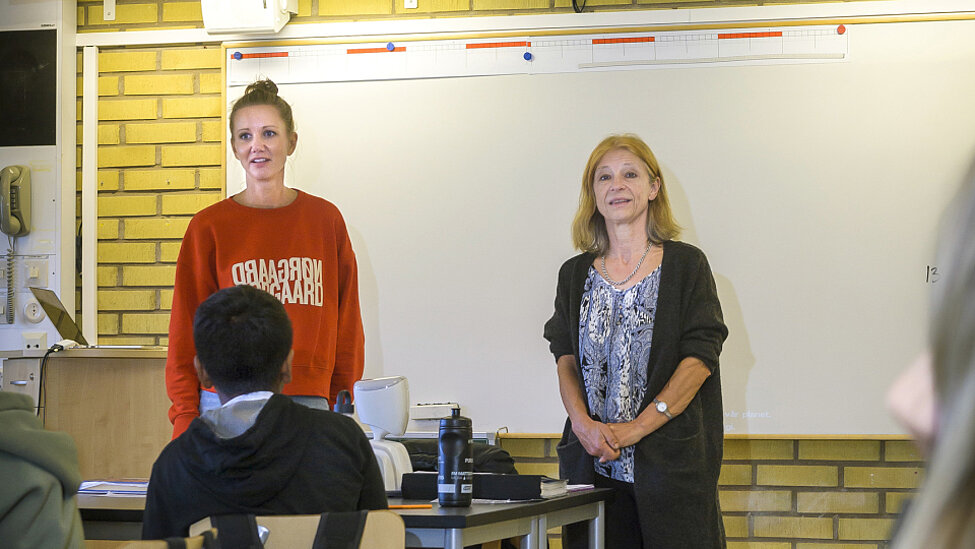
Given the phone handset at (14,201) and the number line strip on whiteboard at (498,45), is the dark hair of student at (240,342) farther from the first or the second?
the phone handset at (14,201)

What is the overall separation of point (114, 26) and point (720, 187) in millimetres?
2581

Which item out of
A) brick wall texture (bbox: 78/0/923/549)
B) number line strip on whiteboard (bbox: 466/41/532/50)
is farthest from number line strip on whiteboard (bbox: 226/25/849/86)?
brick wall texture (bbox: 78/0/923/549)

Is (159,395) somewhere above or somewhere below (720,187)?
below

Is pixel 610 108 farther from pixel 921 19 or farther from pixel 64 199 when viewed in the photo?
pixel 64 199

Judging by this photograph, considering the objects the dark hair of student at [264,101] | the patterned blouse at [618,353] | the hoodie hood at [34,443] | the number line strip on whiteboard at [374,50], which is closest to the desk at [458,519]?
the patterned blouse at [618,353]

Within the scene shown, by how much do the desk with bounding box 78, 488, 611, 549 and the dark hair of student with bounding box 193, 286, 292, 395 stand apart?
1.19 ft

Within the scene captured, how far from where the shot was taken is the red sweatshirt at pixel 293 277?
2.71m

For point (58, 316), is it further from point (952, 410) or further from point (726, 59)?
point (952, 410)

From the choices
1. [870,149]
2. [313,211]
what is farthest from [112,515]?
[870,149]

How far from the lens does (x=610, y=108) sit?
3.92 meters

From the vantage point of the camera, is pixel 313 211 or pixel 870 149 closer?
pixel 313 211

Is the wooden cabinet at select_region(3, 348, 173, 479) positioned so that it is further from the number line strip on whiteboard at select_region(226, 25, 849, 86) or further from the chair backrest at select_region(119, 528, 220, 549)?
A: the chair backrest at select_region(119, 528, 220, 549)

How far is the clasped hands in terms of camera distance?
105 inches

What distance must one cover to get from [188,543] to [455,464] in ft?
2.32
